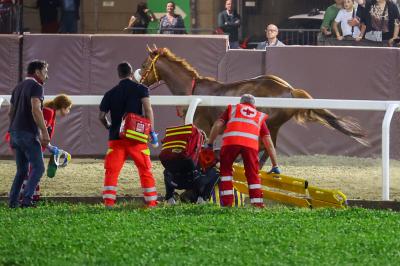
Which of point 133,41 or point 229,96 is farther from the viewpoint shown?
point 133,41

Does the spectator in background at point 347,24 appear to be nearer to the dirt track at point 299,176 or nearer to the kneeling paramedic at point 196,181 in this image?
the dirt track at point 299,176

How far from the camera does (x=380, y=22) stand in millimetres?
21391

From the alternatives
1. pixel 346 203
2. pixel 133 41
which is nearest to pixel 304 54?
pixel 133 41

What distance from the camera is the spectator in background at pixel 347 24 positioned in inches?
843

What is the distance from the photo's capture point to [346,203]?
45.4ft

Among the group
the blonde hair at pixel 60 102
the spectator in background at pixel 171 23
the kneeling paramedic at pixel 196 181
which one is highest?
Result: the spectator in background at pixel 171 23

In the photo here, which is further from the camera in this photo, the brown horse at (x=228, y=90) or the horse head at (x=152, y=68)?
the horse head at (x=152, y=68)

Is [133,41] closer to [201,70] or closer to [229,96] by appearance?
[201,70]

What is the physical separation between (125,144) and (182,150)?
69cm

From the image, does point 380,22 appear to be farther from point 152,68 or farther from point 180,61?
point 152,68

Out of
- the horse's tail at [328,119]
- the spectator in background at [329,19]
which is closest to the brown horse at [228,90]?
the horse's tail at [328,119]

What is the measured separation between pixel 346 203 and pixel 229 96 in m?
3.25

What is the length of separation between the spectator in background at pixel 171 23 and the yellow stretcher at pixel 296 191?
861 centimetres

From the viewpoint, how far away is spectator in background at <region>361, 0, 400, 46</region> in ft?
70.2
